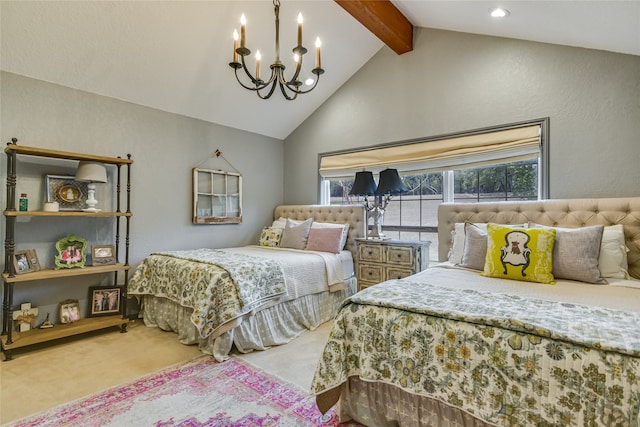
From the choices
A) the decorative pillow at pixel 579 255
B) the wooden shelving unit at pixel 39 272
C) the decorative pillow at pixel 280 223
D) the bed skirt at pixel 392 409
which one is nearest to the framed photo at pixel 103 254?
the wooden shelving unit at pixel 39 272

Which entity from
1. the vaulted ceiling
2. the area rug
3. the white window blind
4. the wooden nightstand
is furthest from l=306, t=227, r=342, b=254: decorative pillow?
the vaulted ceiling

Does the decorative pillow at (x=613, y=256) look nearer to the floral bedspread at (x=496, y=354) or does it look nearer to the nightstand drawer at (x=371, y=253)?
the floral bedspread at (x=496, y=354)

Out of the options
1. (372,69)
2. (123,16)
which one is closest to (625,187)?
(372,69)

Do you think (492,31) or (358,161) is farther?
(358,161)

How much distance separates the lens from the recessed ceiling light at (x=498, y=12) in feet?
8.38

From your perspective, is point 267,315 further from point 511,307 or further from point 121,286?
point 511,307

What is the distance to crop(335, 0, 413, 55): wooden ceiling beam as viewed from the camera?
2.78 meters

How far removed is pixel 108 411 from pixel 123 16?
2888 mm

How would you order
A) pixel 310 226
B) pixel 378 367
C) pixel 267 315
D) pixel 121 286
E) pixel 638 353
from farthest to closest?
1. pixel 310 226
2. pixel 121 286
3. pixel 267 315
4. pixel 378 367
5. pixel 638 353

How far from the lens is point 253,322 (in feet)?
8.91

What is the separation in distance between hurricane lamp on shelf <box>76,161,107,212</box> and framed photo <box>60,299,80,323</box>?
88 cm

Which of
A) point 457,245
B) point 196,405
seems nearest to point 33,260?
point 196,405

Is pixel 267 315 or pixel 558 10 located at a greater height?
pixel 558 10

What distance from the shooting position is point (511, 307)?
1.47 metres
